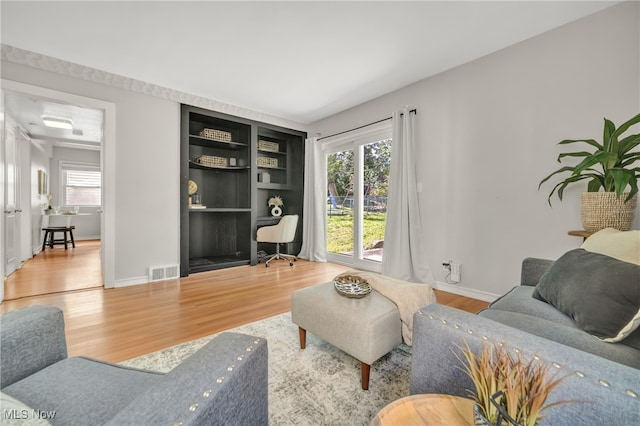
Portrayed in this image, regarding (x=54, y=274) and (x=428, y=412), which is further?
(x=54, y=274)

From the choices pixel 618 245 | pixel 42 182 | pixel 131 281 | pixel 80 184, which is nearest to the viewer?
pixel 618 245

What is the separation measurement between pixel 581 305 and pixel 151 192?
4048 millimetres

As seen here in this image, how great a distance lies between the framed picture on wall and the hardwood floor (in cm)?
317

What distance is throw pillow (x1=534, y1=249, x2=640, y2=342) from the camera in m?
0.93

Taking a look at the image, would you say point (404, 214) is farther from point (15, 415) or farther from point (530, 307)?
point (15, 415)

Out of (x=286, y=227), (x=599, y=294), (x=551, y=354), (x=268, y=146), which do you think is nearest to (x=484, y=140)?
(x=599, y=294)

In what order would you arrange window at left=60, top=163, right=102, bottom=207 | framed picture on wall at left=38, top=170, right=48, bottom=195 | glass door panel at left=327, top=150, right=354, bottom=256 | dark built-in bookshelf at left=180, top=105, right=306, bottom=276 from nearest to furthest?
dark built-in bookshelf at left=180, top=105, right=306, bottom=276 → glass door panel at left=327, top=150, right=354, bottom=256 → framed picture on wall at left=38, top=170, right=48, bottom=195 → window at left=60, top=163, right=102, bottom=207

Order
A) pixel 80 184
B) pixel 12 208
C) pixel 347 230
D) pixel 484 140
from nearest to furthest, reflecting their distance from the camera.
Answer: pixel 484 140 → pixel 12 208 → pixel 347 230 → pixel 80 184

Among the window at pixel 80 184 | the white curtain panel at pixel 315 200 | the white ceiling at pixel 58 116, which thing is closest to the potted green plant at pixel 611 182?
the white curtain panel at pixel 315 200

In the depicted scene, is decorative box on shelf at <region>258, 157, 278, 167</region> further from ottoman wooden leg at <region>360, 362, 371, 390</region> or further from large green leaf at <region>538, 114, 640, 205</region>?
large green leaf at <region>538, 114, 640, 205</region>

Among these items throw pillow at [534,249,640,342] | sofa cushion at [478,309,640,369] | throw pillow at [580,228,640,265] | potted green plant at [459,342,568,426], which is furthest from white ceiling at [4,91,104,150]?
throw pillow at [580,228,640,265]

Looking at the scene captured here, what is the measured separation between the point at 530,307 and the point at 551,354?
0.83 meters

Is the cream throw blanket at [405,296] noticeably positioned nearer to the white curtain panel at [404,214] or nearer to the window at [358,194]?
the white curtain panel at [404,214]

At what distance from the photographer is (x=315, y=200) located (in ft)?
15.0
